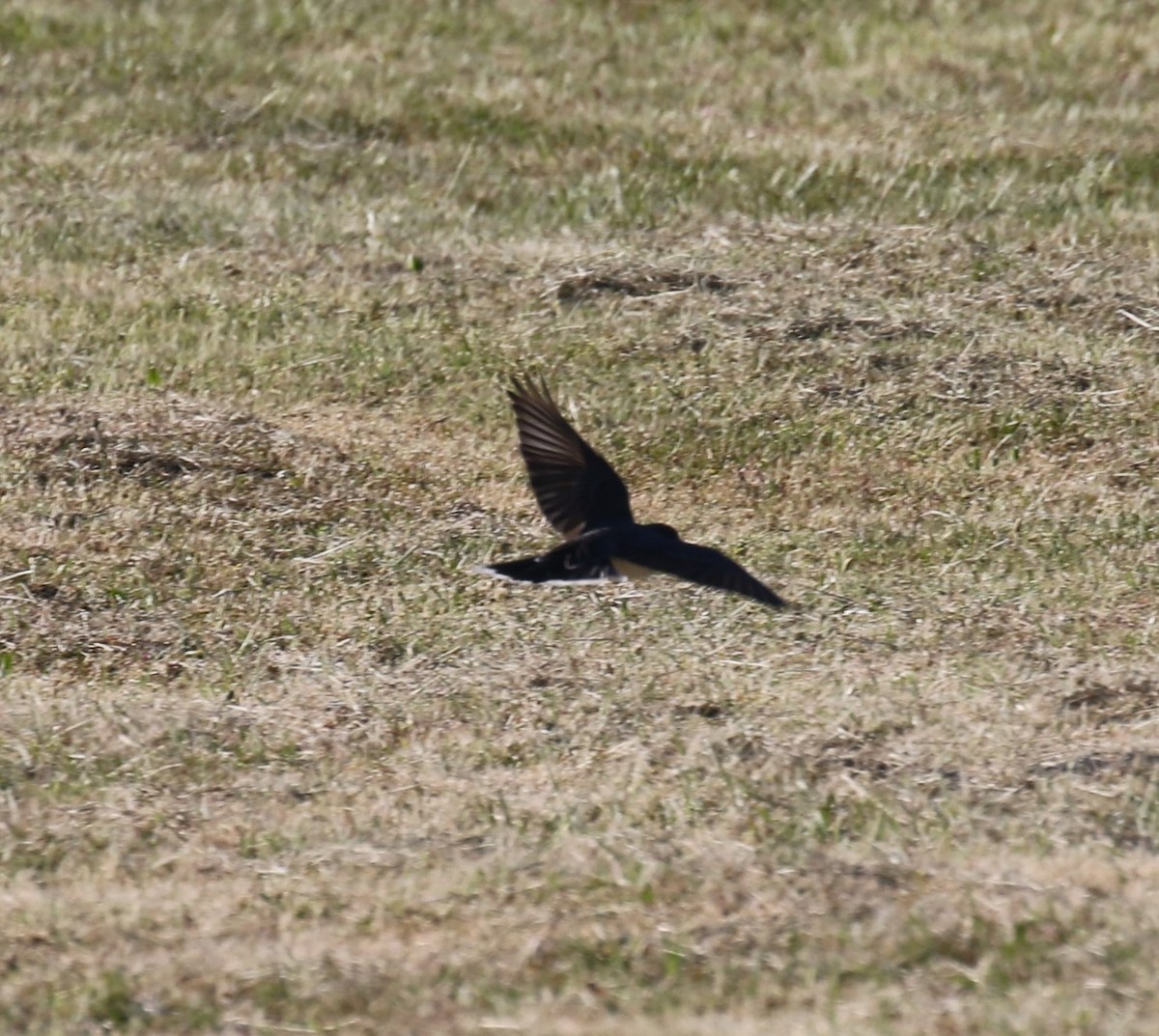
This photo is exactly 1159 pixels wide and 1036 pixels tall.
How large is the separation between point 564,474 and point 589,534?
534 mm

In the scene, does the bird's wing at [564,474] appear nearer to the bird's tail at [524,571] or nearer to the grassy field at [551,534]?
the bird's tail at [524,571]

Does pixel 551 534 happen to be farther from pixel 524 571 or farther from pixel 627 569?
pixel 627 569

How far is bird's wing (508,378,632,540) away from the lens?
7.59 m

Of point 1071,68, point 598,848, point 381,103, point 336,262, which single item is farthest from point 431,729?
point 1071,68

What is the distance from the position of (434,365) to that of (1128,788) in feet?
18.8

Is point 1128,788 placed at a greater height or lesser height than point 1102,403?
greater

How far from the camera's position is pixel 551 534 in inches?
359

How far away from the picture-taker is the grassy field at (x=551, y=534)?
209 inches

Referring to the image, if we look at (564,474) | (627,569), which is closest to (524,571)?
(627,569)

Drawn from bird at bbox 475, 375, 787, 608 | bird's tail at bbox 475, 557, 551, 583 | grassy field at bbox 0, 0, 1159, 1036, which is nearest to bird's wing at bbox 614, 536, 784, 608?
bird at bbox 475, 375, 787, 608

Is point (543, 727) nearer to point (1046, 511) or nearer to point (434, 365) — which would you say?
point (1046, 511)

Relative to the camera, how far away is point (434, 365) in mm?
11188

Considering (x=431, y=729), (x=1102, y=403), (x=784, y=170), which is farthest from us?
(x=784, y=170)

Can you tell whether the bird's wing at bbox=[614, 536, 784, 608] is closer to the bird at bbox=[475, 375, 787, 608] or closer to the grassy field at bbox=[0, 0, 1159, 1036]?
the bird at bbox=[475, 375, 787, 608]
